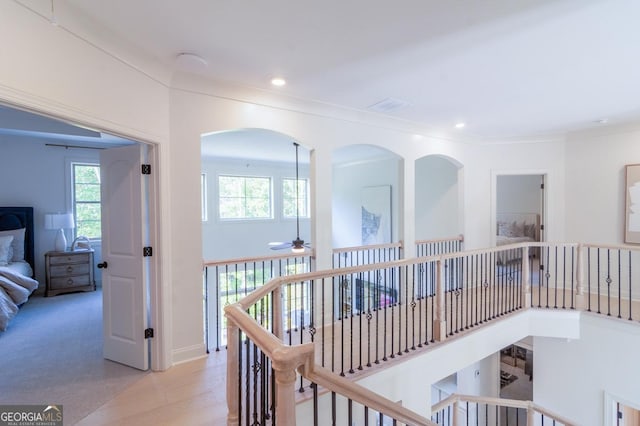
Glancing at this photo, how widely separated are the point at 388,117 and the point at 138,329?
13.0ft

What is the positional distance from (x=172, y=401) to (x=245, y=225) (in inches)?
220

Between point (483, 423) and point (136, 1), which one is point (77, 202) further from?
point (483, 423)

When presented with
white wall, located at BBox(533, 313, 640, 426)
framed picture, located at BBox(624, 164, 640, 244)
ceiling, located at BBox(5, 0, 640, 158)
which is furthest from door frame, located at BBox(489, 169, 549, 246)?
ceiling, located at BBox(5, 0, 640, 158)

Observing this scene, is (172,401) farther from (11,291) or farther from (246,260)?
(11,291)

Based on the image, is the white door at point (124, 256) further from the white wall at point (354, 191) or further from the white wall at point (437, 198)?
the white wall at point (354, 191)

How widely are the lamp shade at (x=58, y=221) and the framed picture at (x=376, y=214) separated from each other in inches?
241

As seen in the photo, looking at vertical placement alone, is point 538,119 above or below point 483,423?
above

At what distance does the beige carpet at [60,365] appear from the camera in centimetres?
244

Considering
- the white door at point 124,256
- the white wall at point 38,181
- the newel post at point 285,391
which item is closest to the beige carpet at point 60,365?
the white door at point 124,256

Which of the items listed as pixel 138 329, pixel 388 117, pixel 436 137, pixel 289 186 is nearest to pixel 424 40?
pixel 388 117

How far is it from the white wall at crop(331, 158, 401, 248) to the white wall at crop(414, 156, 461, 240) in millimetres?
566

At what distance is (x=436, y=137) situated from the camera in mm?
5191

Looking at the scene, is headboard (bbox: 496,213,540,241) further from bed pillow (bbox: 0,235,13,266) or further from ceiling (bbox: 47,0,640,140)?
bed pillow (bbox: 0,235,13,266)

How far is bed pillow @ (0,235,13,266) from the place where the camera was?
189 inches
